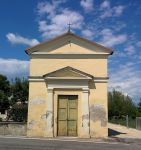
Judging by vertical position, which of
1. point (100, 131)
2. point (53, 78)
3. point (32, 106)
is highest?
point (53, 78)

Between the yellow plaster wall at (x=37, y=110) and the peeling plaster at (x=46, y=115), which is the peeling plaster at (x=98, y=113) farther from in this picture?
the yellow plaster wall at (x=37, y=110)

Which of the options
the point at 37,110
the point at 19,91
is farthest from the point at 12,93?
the point at 37,110

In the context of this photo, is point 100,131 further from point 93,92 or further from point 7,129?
point 7,129

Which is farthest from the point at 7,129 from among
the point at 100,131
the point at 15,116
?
the point at 15,116

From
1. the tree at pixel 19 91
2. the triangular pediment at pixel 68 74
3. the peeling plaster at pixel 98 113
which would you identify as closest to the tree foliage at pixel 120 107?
the tree at pixel 19 91

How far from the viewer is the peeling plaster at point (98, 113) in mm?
25406

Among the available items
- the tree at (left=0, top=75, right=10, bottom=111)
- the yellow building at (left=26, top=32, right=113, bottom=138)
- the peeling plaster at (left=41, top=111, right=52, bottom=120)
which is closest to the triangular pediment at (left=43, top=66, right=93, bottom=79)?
the yellow building at (left=26, top=32, right=113, bottom=138)

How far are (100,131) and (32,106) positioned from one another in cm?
491

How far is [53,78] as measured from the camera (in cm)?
2545

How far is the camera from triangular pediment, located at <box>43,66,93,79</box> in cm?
2545

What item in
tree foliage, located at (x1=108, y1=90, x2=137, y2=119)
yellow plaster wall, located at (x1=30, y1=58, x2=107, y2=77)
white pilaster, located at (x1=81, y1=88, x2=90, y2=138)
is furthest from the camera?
tree foliage, located at (x1=108, y1=90, x2=137, y2=119)

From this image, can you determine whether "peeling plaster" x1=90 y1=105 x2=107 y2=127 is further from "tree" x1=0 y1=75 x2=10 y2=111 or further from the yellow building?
"tree" x1=0 y1=75 x2=10 y2=111

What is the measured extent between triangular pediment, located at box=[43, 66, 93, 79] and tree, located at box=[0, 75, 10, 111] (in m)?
27.4

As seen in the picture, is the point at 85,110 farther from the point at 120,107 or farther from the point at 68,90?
the point at 120,107
